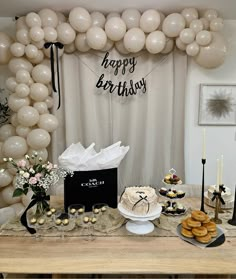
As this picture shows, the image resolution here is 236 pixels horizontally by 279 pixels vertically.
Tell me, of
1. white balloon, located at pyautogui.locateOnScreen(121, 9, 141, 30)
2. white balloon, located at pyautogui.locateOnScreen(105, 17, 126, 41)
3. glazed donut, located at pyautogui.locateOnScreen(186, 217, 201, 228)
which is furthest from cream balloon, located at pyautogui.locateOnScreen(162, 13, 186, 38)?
glazed donut, located at pyautogui.locateOnScreen(186, 217, 201, 228)

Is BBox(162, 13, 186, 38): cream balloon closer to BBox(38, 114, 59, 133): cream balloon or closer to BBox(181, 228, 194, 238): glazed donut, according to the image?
BBox(38, 114, 59, 133): cream balloon

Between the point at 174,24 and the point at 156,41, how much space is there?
240 millimetres

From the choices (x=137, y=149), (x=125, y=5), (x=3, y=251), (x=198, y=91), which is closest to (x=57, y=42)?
(x=125, y=5)

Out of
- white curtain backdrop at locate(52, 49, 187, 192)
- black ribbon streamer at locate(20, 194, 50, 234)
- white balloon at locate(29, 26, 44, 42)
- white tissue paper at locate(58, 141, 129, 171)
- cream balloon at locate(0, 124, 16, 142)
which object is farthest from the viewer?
white curtain backdrop at locate(52, 49, 187, 192)

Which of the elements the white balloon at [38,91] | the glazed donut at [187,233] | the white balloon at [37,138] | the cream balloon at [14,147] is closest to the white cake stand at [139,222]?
the glazed donut at [187,233]

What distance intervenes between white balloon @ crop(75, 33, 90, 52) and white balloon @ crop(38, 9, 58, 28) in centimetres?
27

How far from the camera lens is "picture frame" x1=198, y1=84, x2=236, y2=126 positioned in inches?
114

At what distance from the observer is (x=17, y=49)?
2.40 meters

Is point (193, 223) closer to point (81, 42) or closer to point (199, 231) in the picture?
point (199, 231)

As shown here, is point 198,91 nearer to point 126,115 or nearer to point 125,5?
point 126,115

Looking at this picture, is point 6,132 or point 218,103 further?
point 218,103

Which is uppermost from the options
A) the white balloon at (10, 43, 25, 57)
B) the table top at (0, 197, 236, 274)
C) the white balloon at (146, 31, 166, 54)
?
the white balloon at (146, 31, 166, 54)

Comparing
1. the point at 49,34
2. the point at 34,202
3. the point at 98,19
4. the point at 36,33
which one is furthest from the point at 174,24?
the point at 34,202

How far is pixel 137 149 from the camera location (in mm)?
2900
